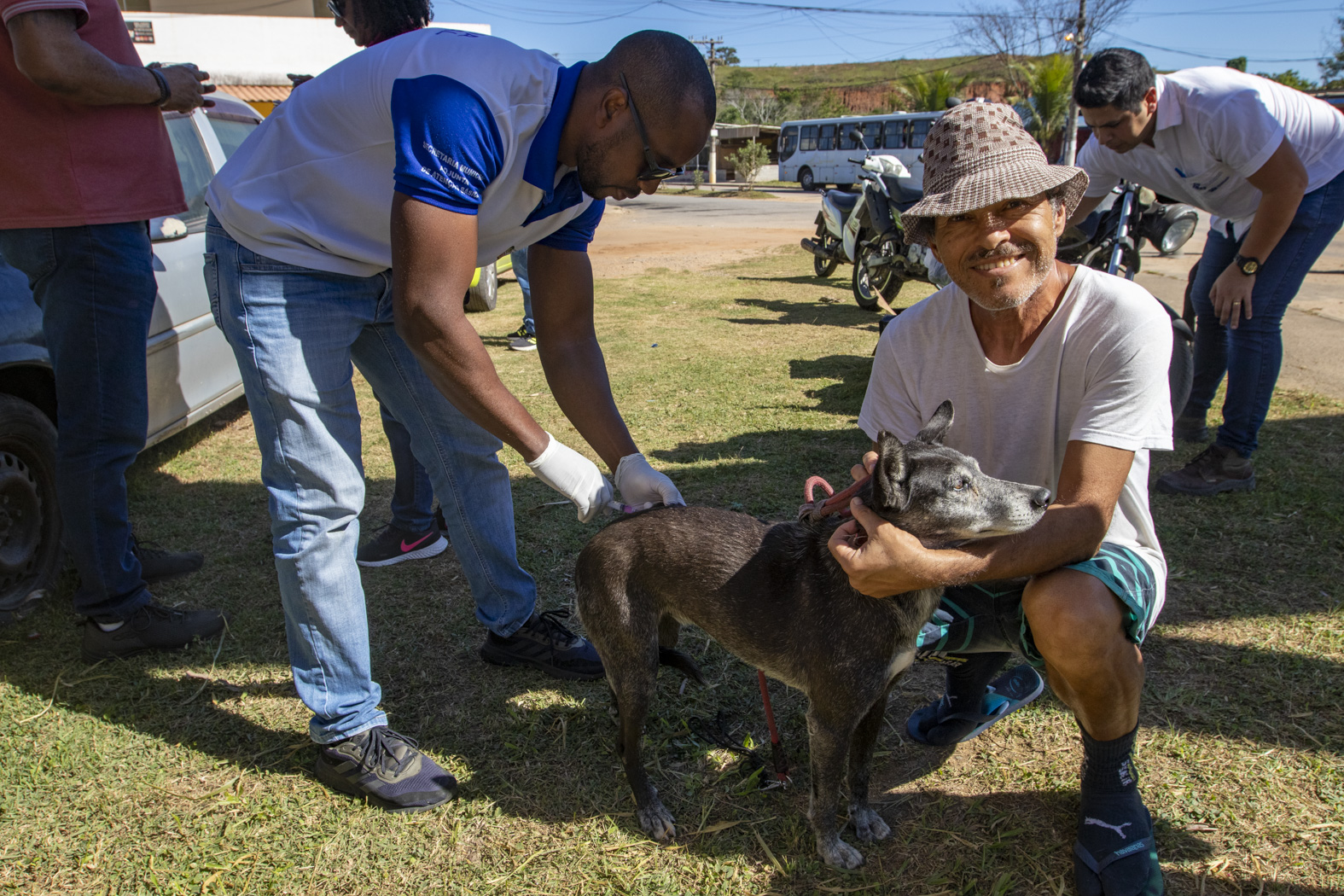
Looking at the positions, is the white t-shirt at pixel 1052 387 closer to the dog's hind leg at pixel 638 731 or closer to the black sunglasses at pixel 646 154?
the black sunglasses at pixel 646 154

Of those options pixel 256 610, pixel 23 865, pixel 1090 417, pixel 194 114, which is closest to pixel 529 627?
pixel 256 610

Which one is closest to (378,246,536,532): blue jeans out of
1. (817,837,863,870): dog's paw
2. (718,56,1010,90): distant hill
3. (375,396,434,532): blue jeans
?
(375,396,434,532): blue jeans

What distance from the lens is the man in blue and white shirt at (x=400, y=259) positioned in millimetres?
2031

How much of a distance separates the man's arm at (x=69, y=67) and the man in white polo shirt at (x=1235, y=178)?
4098 mm

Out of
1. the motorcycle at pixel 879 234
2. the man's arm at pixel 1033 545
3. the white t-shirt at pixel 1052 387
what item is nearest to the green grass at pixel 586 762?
the white t-shirt at pixel 1052 387

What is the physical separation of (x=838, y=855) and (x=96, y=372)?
10.0 ft

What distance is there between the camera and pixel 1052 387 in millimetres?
2178

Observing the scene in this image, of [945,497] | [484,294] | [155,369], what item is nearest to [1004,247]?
[945,497]

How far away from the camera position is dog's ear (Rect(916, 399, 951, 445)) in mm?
2252

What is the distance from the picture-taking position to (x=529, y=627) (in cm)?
313

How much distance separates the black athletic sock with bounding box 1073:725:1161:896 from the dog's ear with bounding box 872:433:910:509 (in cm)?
87

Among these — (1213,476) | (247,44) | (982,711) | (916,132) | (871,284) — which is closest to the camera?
(982,711)

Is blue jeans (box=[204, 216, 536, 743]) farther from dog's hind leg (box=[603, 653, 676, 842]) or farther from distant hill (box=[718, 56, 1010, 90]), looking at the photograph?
distant hill (box=[718, 56, 1010, 90])

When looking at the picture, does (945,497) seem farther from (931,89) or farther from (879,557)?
(931,89)
